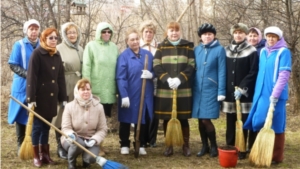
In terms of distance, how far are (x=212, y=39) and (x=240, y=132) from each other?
128cm

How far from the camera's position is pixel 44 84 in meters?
4.43

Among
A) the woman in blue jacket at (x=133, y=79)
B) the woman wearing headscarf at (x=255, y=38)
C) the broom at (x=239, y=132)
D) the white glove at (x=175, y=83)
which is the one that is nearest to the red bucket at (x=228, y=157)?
the broom at (x=239, y=132)

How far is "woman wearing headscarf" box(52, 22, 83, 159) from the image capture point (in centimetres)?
480

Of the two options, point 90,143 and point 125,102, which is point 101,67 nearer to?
point 125,102

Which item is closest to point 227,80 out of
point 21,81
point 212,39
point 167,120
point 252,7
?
point 212,39

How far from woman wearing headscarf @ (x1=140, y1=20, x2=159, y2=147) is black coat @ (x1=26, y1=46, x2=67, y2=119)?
136cm

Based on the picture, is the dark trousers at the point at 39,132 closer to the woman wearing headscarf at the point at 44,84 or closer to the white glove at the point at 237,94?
the woman wearing headscarf at the point at 44,84

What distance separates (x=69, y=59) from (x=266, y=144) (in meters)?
2.71

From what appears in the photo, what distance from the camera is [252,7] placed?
26.1 ft

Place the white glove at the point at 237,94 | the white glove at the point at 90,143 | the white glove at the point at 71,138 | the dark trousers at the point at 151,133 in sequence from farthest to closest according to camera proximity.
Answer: the dark trousers at the point at 151,133 → the white glove at the point at 237,94 → the white glove at the point at 90,143 → the white glove at the point at 71,138

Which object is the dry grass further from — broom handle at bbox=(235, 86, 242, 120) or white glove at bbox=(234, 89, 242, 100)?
white glove at bbox=(234, 89, 242, 100)

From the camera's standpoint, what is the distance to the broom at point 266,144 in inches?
173

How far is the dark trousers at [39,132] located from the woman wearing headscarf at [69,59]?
0.29 meters

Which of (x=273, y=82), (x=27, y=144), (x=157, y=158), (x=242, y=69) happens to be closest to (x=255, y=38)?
(x=242, y=69)
